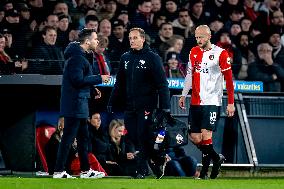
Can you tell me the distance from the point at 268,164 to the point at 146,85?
4.91 metres

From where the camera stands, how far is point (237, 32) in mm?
19172

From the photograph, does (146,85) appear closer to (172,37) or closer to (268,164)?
(268,164)

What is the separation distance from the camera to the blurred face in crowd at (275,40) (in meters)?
18.9

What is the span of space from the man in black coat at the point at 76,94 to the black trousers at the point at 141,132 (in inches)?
21.8

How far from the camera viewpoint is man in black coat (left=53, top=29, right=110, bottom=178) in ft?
38.0

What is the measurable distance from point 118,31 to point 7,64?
3.09 m

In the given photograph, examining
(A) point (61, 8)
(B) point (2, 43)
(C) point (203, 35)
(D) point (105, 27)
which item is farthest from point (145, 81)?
(A) point (61, 8)

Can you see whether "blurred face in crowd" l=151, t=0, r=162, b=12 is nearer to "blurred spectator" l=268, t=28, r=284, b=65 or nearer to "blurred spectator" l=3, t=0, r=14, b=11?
"blurred spectator" l=268, t=28, r=284, b=65

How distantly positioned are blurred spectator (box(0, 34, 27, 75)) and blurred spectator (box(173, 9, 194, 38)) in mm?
4428

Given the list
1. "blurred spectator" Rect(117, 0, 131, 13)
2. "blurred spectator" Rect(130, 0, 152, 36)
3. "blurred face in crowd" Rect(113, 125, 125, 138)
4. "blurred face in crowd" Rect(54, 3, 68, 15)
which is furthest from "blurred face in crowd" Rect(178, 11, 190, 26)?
"blurred face in crowd" Rect(113, 125, 125, 138)

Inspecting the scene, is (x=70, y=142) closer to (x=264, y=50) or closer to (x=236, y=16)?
(x=264, y=50)

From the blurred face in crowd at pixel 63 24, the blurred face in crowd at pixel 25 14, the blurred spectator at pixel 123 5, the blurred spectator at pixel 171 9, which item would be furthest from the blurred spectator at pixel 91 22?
the blurred spectator at pixel 171 9

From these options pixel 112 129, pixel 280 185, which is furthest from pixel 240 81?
pixel 280 185

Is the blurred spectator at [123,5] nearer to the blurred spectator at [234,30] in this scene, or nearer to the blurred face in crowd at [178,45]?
the blurred face in crowd at [178,45]
